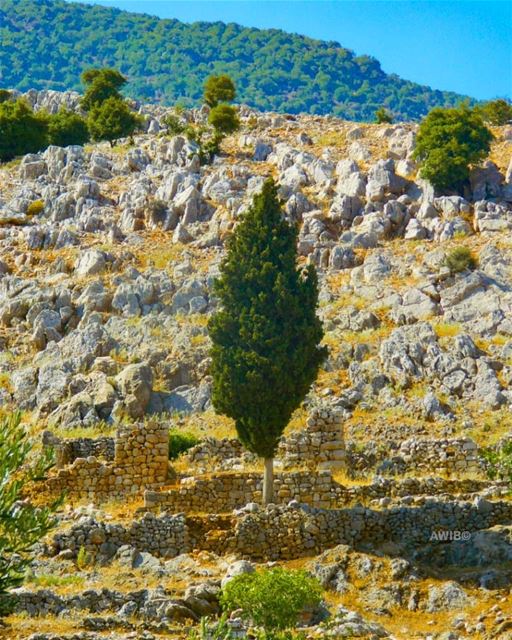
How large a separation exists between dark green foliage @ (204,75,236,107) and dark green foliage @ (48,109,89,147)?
10461 millimetres

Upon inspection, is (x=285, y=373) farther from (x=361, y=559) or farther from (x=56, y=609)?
(x=56, y=609)

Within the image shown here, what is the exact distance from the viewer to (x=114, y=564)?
83.3ft

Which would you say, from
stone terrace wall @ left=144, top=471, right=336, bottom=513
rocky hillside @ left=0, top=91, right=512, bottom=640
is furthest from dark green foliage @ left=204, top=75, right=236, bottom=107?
stone terrace wall @ left=144, top=471, right=336, bottom=513

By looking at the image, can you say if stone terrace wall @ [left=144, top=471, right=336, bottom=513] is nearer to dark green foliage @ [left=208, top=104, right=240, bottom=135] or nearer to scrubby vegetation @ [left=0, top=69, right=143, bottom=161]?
dark green foliage @ [left=208, top=104, right=240, bottom=135]

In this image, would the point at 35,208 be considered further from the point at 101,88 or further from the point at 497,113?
the point at 497,113

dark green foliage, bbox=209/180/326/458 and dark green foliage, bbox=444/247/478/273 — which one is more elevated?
dark green foliage, bbox=444/247/478/273

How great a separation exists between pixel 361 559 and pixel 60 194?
35.1 meters

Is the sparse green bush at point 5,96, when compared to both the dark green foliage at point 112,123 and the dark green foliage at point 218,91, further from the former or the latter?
the dark green foliage at point 112,123

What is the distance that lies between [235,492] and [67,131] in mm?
46126

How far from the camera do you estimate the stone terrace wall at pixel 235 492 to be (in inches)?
1105

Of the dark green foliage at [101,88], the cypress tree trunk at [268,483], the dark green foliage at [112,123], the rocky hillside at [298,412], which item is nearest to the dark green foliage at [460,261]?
the rocky hillside at [298,412]

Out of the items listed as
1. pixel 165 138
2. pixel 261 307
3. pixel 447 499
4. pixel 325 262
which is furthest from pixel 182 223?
pixel 447 499

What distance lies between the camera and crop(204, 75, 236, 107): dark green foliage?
79625 millimetres

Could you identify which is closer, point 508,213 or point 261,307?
point 261,307
